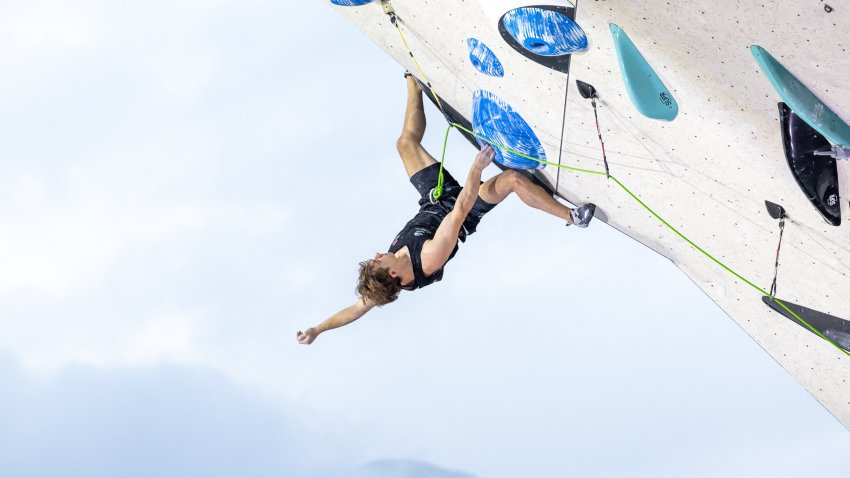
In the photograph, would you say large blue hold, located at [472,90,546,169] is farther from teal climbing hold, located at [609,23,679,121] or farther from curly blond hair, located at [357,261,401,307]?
teal climbing hold, located at [609,23,679,121]

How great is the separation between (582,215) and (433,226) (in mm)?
583

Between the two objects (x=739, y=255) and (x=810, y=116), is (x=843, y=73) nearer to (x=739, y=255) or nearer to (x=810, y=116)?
(x=810, y=116)

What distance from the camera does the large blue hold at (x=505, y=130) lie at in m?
3.68

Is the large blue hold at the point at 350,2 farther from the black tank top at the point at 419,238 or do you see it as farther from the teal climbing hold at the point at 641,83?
the teal climbing hold at the point at 641,83

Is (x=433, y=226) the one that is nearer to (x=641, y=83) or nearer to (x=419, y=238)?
(x=419, y=238)

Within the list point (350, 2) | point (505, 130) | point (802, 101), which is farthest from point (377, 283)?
point (802, 101)

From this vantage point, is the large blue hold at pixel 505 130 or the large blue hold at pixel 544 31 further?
the large blue hold at pixel 505 130

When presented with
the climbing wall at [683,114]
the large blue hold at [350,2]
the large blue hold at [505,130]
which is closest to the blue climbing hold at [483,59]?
the climbing wall at [683,114]

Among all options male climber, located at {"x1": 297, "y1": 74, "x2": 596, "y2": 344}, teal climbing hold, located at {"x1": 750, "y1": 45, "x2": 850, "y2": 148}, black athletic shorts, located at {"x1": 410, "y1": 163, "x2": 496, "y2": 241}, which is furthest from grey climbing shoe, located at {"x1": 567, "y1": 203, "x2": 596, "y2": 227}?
teal climbing hold, located at {"x1": 750, "y1": 45, "x2": 850, "y2": 148}

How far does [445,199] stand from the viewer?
3.95 metres

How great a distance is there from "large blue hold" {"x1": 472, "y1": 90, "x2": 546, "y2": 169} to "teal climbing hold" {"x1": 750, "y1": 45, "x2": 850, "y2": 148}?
1.27 meters

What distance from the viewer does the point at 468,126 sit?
4066 mm

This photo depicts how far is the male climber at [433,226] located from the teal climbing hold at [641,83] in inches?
24.0

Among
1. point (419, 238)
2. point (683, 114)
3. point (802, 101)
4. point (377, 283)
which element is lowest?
point (802, 101)
